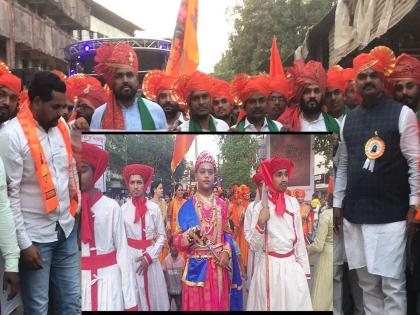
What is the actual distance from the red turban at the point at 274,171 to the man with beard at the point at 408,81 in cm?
125

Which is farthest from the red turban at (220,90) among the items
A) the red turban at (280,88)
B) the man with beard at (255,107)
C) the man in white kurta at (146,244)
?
the man in white kurta at (146,244)

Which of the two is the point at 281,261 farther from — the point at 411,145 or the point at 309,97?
the point at 309,97

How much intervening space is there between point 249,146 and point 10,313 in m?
1.82

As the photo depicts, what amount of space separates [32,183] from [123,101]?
4.55 ft

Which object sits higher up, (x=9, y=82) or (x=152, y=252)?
(x=9, y=82)

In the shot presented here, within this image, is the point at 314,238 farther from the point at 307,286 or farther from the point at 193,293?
the point at 193,293

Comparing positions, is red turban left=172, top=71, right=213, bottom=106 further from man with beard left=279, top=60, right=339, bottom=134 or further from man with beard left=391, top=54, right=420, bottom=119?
man with beard left=391, top=54, right=420, bottom=119

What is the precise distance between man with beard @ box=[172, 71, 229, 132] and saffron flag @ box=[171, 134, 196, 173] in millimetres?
1326

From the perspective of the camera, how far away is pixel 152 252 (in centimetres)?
340

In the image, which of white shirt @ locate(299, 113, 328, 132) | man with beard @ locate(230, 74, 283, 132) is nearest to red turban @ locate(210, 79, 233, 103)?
man with beard @ locate(230, 74, 283, 132)

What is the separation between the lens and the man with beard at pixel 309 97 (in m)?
4.61

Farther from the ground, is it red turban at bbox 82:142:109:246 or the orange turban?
the orange turban

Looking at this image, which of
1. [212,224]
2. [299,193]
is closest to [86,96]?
[212,224]

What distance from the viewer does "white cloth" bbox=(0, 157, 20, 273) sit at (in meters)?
3.36
